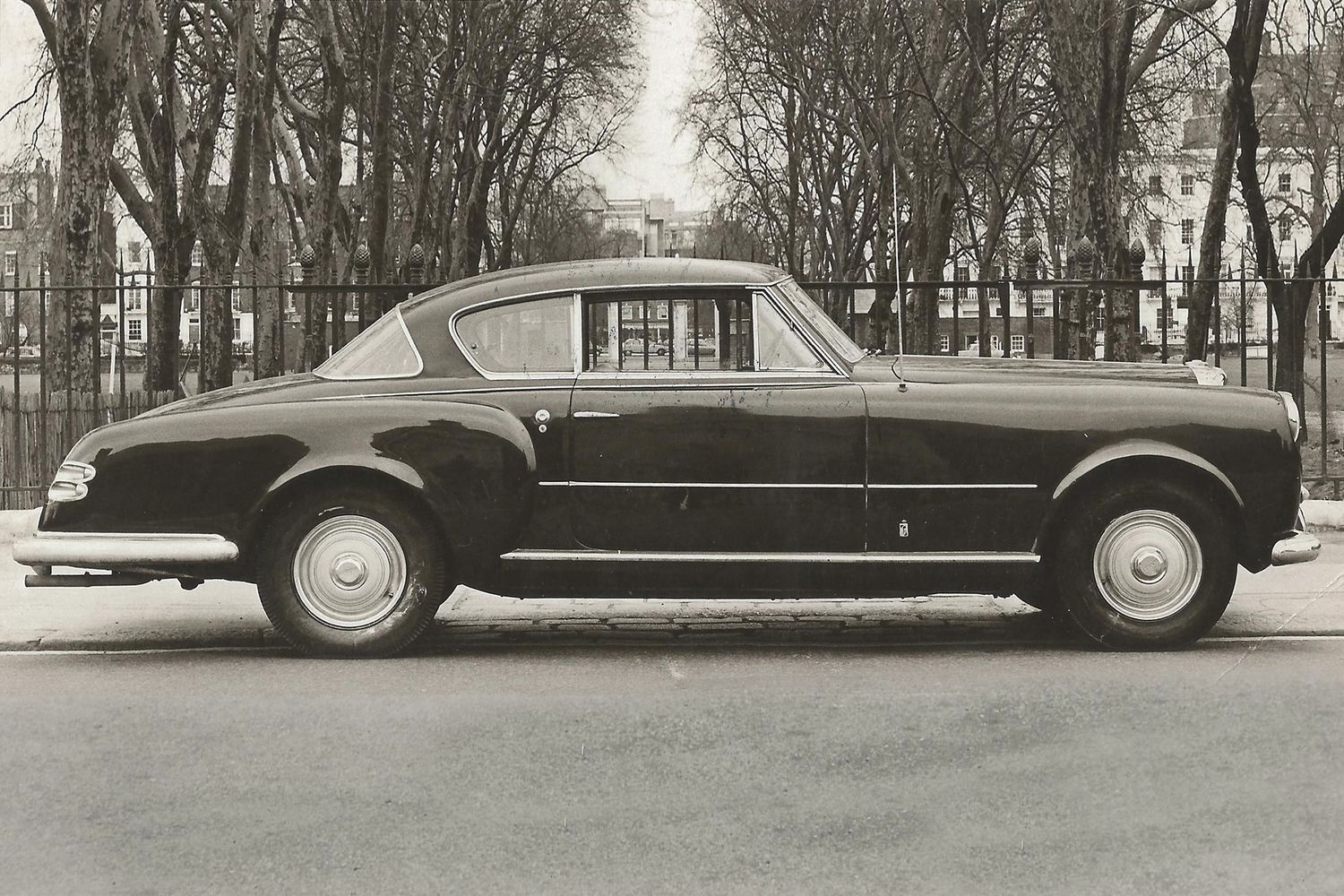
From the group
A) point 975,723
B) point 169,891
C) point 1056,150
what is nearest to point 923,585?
point 975,723

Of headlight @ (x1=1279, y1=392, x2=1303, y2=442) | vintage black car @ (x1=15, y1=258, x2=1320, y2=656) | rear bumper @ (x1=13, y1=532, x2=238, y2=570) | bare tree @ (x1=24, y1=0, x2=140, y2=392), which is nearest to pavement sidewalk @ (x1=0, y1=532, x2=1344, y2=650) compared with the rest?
vintage black car @ (x1=15, y1=258, x2=1320, y2=656)

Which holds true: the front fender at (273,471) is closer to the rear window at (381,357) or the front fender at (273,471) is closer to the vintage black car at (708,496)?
the vintage black car at (708,496)

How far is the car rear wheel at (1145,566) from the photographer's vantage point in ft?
21.9

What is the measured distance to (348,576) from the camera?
6.70 m

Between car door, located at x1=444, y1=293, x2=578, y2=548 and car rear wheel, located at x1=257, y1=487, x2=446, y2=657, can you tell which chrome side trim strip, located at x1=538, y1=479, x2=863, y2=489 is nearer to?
car door, located at x1=444, y1=293, x2=578, y2=548

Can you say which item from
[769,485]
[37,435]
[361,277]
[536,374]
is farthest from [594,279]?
[37,435]

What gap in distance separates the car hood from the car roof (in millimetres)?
624

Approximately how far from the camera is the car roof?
689 cm

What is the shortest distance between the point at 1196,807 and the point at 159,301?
14.3 metres

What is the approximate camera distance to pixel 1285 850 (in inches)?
162

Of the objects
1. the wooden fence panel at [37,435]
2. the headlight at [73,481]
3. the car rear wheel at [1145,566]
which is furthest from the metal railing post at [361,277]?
the car rear wheel at [1145,566]

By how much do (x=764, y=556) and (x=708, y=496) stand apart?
0.35 meters

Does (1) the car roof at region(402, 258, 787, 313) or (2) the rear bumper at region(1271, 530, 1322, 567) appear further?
(1) the car roof at region(402, 258, 787, 313)

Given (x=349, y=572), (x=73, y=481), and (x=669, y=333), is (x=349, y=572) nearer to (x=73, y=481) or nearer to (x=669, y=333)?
(x=73, y=481)
